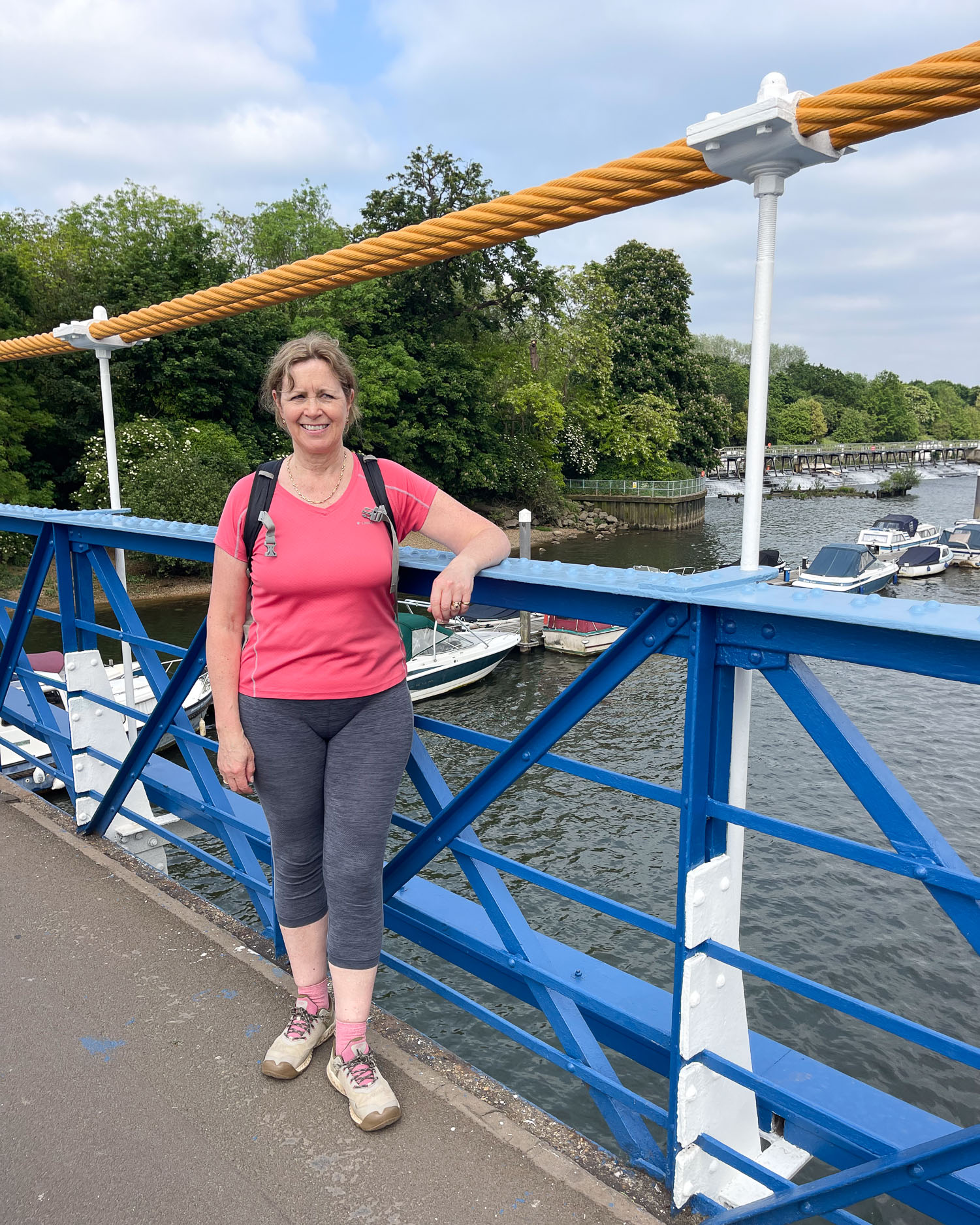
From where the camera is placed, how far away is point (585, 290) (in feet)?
148

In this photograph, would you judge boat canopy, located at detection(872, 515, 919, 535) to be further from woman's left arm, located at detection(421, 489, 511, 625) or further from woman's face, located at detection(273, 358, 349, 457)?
woman's face, located at detection(273, 358, 349, 457)

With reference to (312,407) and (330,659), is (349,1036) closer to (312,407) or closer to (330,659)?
(330,659)

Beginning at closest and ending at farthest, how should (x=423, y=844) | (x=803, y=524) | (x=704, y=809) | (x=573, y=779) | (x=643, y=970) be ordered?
1. (x=704, y=809)
2. (x=423, y=844)
3. (x=643, y=970)
4. (x=573, y=779)
5. (x=803, y=524)

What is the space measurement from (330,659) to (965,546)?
37229 mm

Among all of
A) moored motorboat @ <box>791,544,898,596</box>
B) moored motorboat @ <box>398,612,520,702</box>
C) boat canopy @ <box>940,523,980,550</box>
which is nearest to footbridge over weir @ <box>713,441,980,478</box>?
boat canopy @ <box>940,523,980,550</box>

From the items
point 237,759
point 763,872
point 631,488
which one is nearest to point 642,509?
Answer: point 631,488

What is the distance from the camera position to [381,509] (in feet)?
6.94

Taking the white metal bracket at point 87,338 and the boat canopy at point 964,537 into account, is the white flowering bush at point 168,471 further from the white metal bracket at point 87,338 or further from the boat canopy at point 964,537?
the boat canopy at point 964,537

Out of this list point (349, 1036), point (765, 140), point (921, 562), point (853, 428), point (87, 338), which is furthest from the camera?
A: point (853, 428)

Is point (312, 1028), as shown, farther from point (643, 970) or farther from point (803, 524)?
point (803, 524)

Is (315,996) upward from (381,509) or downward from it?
downward

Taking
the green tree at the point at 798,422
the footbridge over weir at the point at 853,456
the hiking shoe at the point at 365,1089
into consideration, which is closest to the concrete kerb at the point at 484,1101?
the hiking shoe at the point at 365,1089

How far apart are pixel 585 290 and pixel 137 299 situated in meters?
24.7

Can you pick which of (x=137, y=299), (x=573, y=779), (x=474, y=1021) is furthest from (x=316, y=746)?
(x=137, y=299)
